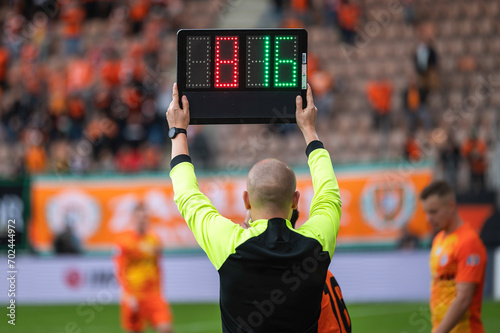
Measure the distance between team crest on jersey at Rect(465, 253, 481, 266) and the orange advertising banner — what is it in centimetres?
923

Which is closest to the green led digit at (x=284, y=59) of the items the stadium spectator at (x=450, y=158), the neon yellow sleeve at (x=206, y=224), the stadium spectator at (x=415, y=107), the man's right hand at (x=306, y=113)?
the man's right hand at (x=306, y=113)

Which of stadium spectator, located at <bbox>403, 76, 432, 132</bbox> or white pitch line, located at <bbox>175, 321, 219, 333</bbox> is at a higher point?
stadium spectator, located at <bbox>403, 76, 432, 132</bbox>

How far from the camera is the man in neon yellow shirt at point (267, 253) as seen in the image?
370 centimetres

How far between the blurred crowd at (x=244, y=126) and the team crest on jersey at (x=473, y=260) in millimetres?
9572

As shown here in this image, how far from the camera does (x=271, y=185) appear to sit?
374 centimetres

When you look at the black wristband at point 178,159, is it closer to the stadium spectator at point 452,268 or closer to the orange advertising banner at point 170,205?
the stadium spectator at point 452,268

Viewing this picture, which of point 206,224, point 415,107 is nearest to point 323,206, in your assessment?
point 206,224

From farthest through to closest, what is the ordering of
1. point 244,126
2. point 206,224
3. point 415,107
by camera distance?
point 244,126 → point 415,107 → point 206,224

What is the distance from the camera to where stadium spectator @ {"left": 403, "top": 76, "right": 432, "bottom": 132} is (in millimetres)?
17814

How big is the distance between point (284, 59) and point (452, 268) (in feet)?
9.33

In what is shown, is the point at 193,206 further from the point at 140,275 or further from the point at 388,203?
the point at 388,203

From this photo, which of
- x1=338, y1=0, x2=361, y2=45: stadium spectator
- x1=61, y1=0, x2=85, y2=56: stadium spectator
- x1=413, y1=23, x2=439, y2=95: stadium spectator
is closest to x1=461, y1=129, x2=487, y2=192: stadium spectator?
x1=413, y1=23, x2=439, y2=95: stadium spectator

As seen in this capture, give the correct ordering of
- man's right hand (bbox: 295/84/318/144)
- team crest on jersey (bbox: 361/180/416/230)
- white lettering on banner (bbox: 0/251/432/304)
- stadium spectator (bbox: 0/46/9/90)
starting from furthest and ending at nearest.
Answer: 1. stadium spectator (bbox: 0/46/9/90)
2. white lettering on banner (bbox: 0/251/432/304)
3. team crest on jersey (bbox: 361/180/416/230)
4. man's right hand (bbox: 295/84/318/144)

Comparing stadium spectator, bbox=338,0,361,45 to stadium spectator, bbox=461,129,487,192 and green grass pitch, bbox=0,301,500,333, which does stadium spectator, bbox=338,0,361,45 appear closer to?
stadium spectator, bbox=461,129,487,192
